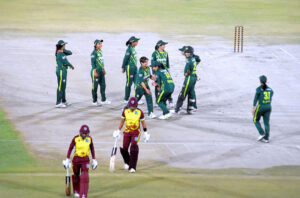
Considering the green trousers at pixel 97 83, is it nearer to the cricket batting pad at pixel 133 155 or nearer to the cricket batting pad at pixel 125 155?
the cricket batting pad at pixel 125 155

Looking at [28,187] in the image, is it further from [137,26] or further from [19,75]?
[137,26]

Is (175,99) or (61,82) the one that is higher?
(61,82)

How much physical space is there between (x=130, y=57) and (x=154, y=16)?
61.6ft

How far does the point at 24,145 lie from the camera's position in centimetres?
2011

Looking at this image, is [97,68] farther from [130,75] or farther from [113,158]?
[113,158]

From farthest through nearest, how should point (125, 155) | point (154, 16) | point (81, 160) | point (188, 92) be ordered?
point (154, 16)
point (188, 92)
point (125, 155)
point (81, 160)

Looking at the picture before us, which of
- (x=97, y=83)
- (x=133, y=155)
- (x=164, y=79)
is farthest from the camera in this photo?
(x=97, y=83)

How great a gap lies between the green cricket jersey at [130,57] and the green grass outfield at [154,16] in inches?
551

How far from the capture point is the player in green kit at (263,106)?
20.3 metres

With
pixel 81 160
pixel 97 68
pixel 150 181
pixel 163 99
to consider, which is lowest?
pixel 150 181

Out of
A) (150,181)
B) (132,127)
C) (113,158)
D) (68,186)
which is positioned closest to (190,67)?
(132,127)

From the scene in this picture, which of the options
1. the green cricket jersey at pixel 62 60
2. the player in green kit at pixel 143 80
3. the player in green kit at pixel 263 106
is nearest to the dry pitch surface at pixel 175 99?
the player in green kit at pixel 263 106

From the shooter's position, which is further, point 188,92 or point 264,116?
point 188,92

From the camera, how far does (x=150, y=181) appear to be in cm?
1716
